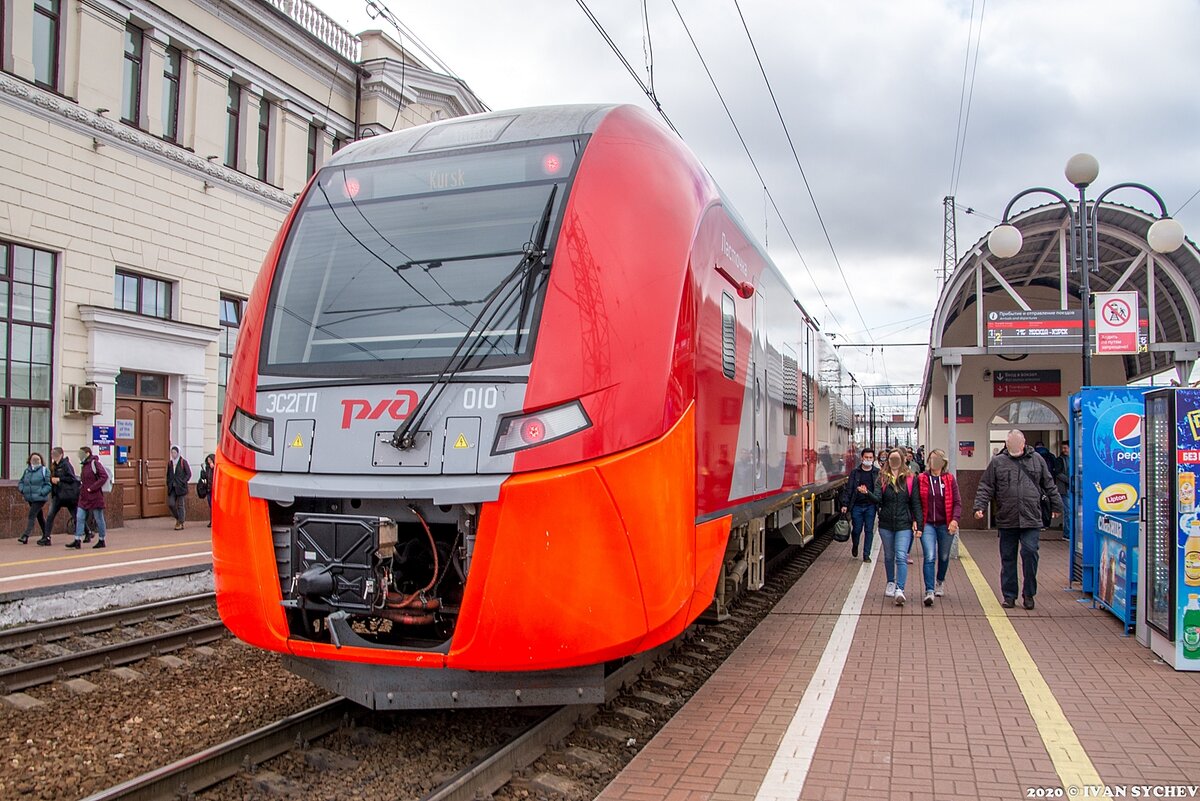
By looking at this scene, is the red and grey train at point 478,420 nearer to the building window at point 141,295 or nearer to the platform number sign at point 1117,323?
the platform number sign at point 1117,323

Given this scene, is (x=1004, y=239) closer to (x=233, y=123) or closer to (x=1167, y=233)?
(x=1167, y=233)

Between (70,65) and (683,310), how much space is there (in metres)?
14.8

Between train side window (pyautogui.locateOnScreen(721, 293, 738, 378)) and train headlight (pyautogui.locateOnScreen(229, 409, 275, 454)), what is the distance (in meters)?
2.67

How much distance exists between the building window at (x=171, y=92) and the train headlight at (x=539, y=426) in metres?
16.0

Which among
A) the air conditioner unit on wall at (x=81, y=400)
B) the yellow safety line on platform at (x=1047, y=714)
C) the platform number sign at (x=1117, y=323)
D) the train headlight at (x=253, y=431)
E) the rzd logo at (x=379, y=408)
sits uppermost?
the platform number sign at (x=1117, y=323)

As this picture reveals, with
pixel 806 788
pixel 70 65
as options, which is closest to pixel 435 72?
pixel 70 65

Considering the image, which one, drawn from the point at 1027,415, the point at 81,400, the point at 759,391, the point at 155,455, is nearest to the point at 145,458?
the point at 155,455

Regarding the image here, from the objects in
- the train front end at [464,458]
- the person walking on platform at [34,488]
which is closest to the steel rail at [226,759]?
the train front end at [464,458]

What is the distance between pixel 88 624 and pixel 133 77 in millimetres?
12478

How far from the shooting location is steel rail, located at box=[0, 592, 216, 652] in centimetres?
743

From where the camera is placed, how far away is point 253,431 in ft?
15.9

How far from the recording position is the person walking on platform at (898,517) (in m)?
9.59

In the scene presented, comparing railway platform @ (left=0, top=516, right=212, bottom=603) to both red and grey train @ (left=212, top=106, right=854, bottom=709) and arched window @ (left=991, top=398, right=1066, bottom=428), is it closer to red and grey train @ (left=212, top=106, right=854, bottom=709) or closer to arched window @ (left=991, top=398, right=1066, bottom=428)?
red and grey train @ (left=212, top=106, right=854, bottom=709)

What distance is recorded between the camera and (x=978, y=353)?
16.1 meters
